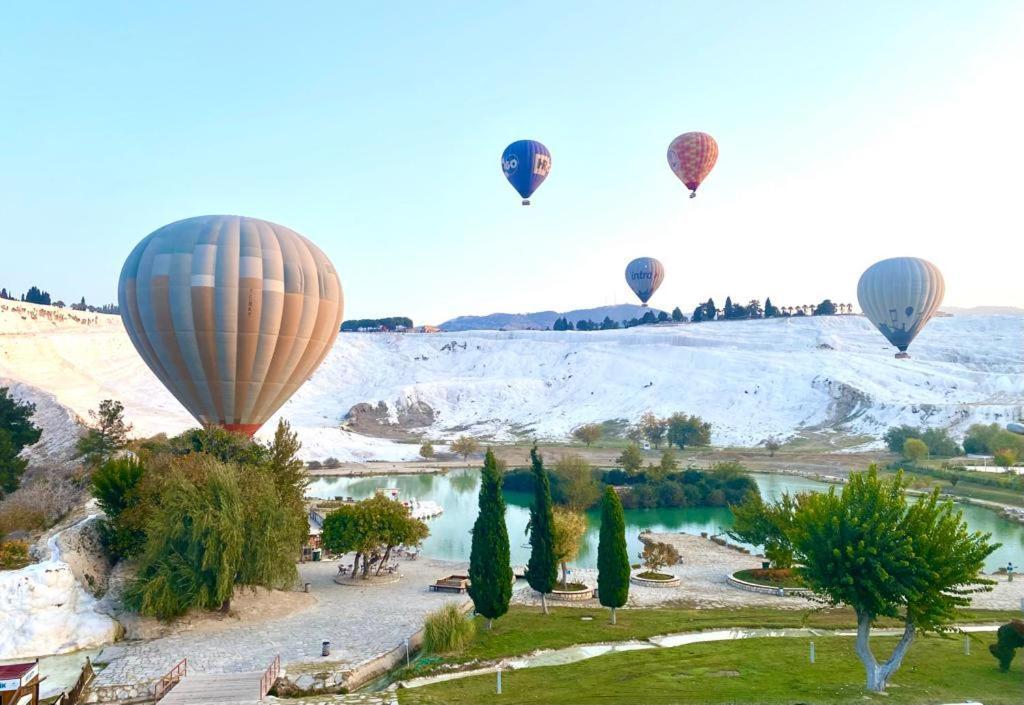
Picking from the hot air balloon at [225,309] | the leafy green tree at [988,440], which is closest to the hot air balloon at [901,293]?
the leafy green tree at [988,440]

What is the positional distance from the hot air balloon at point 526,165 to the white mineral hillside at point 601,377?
3919 centimetres

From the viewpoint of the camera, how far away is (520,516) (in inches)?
2060

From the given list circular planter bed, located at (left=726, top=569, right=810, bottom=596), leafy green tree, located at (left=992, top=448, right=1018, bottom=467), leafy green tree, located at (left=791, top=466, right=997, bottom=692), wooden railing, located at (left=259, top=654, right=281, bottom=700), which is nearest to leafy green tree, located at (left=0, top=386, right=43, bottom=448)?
wooden railing, located at (left=259, top=654, right=281, bottom=700)

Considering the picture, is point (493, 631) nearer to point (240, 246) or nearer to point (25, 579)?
point (25, 579)

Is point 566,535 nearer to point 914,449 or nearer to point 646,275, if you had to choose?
point 914,449

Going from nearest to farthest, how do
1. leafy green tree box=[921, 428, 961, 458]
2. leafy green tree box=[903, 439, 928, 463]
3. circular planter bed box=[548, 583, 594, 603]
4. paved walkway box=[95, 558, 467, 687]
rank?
1. paved walkway box=[95, 558, 467, 687]
2. circular planter bed box=[548, 583, 594, 603]
3. leafy green tree box=[903, 439, 928, 463]
4. leafy green tree box=[921, 428, 961, 458]

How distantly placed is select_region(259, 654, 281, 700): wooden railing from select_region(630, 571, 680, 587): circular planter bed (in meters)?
15.2

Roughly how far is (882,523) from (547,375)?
401 ft

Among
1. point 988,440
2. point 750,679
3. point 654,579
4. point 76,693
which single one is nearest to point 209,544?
point 76,693

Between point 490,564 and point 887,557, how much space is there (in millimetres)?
→ 10566

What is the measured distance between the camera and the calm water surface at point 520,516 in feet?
128

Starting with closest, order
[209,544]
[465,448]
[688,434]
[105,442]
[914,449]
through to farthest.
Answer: [209,544], [105,442], [914,449], [688,434], [465,448]

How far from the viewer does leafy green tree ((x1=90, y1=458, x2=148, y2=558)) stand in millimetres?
24609

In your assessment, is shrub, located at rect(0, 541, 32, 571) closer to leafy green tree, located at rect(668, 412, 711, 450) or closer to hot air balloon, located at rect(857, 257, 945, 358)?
leafy green tree, located at rect(668, 412, 711, 450)
